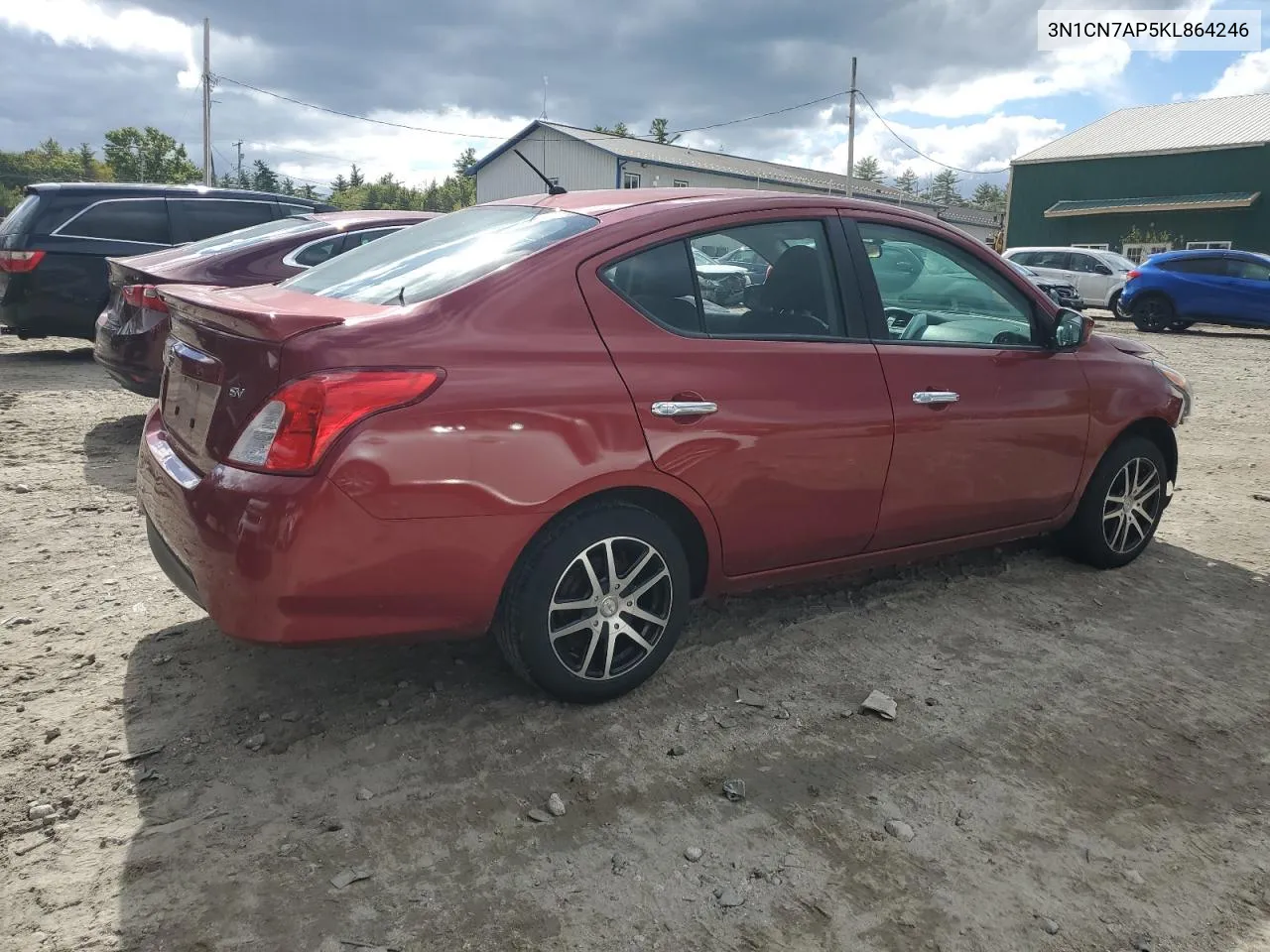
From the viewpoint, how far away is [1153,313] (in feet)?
60.8

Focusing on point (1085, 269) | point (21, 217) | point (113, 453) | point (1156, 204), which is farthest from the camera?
point (1156, 204)

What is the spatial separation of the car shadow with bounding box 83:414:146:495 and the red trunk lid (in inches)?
101

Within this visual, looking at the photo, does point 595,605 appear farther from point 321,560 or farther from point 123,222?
point 123,222

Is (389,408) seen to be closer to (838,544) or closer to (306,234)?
(838,544)

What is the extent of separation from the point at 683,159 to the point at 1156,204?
1778 centimetres

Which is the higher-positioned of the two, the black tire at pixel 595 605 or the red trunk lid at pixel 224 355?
the red trunk lid at pixel 224 355

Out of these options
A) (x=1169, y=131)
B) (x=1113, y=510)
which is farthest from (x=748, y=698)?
(x=1169, y=131)

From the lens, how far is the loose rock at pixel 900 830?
8.59 ft

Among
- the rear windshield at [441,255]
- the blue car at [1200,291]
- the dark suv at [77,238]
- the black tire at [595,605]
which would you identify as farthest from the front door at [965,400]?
the blue car at [1200,291]

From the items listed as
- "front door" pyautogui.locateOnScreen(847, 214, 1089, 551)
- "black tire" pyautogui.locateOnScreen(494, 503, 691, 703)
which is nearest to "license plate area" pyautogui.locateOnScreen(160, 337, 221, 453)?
"black tire" pyautogui.locateOnScreen(494, 503, 691, 703)

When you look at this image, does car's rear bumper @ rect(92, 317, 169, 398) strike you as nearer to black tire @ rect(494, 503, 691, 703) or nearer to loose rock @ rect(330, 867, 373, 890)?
black tire @ rect(494, 503, 691, 703)

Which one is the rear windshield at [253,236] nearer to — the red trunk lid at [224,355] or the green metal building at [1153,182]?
the red trunk lid at [224,355]

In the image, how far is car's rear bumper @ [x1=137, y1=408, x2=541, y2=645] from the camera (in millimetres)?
2605

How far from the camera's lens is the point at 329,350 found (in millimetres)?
2648
